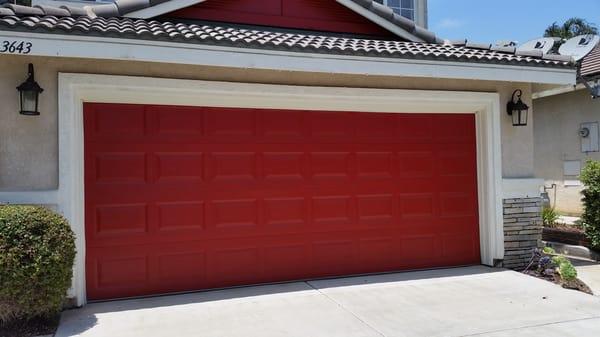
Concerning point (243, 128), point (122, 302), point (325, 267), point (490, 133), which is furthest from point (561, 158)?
point (122, 302)

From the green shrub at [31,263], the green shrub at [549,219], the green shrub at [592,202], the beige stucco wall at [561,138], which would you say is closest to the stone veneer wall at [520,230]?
the green shrub at [592,202]

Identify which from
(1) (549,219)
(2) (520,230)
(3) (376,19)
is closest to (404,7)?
(3) (376,19)

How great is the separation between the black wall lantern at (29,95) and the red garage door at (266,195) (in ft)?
2.10

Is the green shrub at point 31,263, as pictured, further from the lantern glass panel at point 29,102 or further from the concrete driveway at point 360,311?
the lantern glass panel at point 29,102

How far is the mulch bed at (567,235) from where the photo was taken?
8853mm

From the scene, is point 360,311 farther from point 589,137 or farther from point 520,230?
point 589,137

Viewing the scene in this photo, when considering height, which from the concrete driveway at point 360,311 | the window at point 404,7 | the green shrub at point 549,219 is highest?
the window at point 404,7

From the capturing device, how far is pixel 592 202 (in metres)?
8.16

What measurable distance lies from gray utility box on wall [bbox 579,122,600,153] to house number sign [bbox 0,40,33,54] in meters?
12.2

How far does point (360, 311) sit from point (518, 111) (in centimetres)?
413

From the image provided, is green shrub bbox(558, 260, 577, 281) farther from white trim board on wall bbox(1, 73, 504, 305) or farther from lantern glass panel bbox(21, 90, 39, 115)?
lantern glass panel bbox(21, 90, 39, 115)

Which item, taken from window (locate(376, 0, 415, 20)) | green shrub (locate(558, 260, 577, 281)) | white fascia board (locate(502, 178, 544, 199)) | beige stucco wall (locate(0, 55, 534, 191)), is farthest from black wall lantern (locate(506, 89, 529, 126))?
window (locate(376, 0, 415, 20))

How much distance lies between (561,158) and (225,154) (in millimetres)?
10398

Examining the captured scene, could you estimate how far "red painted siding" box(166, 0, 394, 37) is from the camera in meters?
7.73
